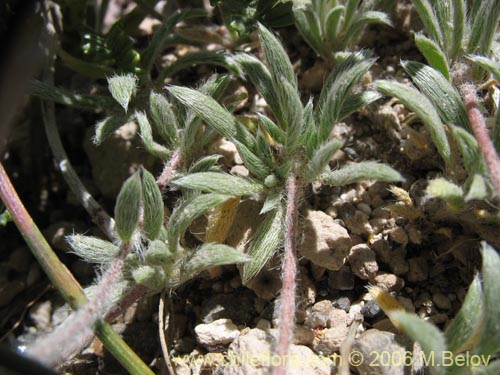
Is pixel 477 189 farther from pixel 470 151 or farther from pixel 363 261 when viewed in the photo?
pixel 363 261

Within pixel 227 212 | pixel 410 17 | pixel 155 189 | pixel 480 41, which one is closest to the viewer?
pixel 155 189

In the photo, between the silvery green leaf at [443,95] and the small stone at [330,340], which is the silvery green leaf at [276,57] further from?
the small stone at [330,340]

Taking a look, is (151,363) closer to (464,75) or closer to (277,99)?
(277,99)

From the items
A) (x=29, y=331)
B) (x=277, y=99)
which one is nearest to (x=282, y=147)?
(x=277, y=99)

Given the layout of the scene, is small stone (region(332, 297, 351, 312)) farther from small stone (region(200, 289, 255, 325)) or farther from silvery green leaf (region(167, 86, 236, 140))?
silvery green leaf (region(167, 86, 236, 140))

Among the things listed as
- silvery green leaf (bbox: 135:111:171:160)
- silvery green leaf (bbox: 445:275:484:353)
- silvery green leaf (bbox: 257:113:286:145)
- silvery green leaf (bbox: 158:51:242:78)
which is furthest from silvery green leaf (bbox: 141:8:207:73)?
silvery green leaf (bbox: 445:275:484:353)

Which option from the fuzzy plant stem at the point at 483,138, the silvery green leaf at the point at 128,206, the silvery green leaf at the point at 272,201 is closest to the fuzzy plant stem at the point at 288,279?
the silvery green leaf at the point at 272,201

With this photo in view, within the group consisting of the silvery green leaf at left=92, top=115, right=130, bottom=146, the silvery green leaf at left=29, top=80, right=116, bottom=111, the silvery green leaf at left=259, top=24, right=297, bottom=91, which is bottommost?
the silvery green leaf at left=92, top=115, right=130, bottom=146
